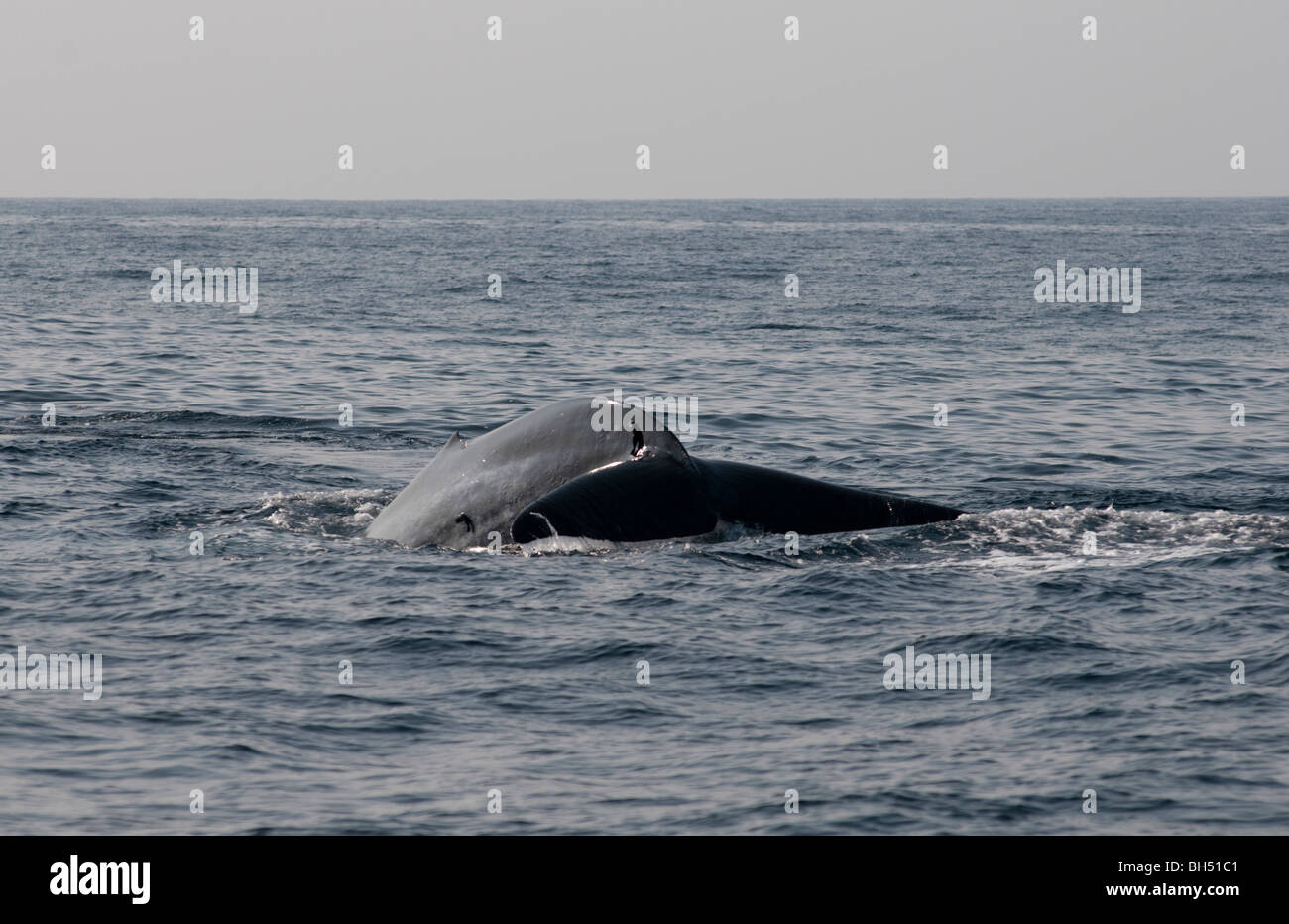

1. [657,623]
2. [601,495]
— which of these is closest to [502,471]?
[601,495]

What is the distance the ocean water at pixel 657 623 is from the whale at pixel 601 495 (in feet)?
0.94

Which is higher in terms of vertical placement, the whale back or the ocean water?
the whale back

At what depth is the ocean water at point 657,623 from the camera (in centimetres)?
743

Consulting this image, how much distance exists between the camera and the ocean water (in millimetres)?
7430

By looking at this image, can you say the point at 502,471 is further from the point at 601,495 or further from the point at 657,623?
the point at 657,623

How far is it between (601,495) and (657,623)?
0.98 m

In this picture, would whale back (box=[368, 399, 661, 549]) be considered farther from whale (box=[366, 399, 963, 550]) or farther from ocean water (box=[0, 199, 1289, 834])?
ocean water (box=[0, 199, 1289, 834])

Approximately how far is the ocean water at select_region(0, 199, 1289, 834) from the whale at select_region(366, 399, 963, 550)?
0.94 feet

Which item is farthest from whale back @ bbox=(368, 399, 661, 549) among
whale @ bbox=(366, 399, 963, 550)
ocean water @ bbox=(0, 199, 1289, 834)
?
ocean water @ bbox=(0, 199, 1289, 834)

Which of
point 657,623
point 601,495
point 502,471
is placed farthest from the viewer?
point 502,471

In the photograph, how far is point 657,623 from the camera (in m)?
10.3
